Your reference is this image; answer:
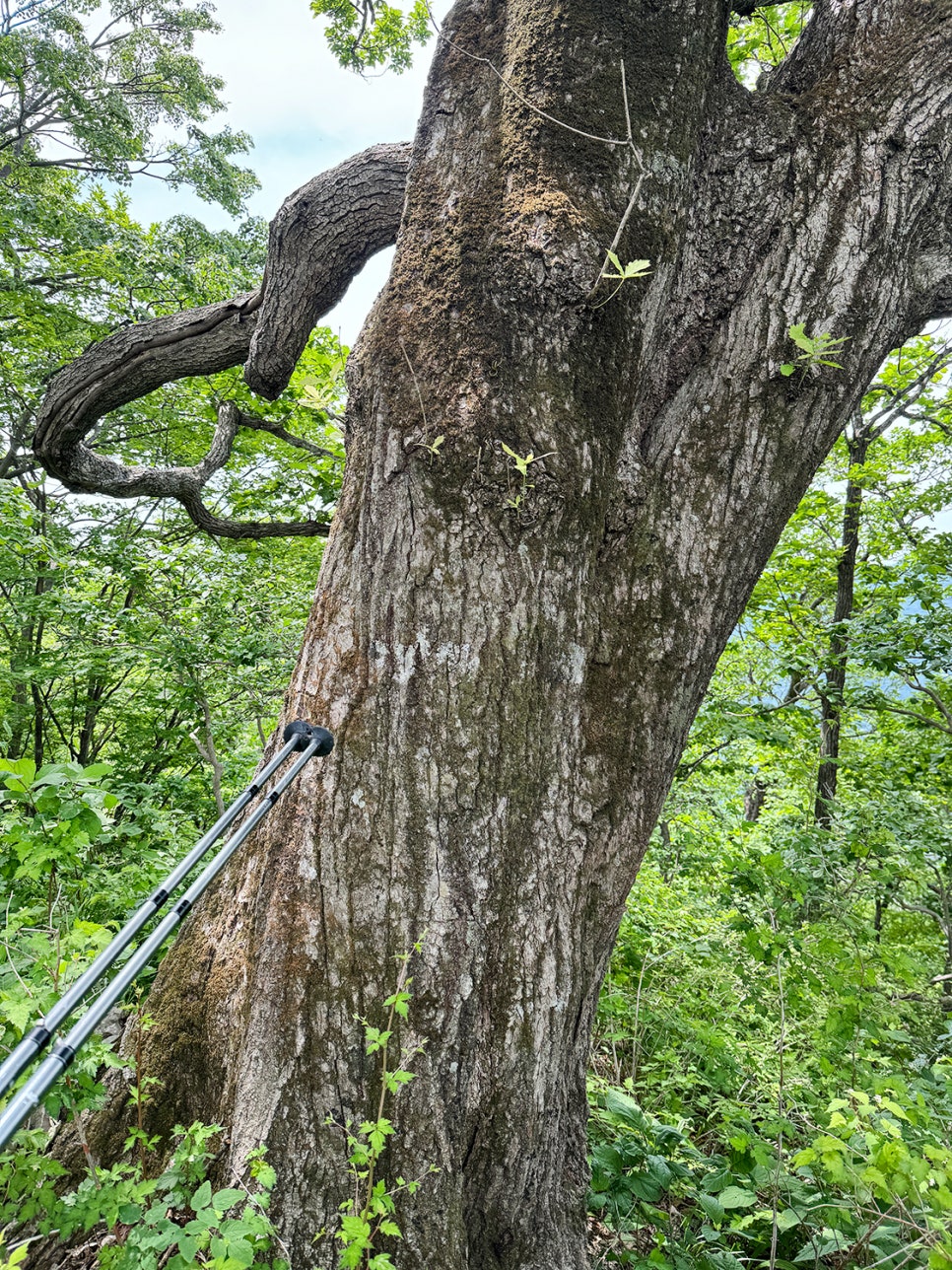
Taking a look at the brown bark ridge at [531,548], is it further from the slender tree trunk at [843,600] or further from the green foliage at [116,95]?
the green foliage at [116,95]

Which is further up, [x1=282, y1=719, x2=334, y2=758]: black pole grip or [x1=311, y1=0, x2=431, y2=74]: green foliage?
[x1=311, y1=0, x2=431, y2=74]: green foliage

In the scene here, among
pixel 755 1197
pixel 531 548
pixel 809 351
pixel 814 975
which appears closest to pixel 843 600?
pixel 814 975

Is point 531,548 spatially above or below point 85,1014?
above

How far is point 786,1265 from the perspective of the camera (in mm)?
1718

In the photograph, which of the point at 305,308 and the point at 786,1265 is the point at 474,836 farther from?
the point at 305,308

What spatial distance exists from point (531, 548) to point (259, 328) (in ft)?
5.47

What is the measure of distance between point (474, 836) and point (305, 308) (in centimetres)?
211

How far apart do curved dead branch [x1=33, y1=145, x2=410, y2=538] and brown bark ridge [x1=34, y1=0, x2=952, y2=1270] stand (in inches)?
21.6

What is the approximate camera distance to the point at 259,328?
251 centimetres

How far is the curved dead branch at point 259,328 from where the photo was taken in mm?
2379

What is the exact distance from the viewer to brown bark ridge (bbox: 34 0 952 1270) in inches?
57.6

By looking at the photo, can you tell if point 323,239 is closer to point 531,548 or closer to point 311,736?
point 531,548

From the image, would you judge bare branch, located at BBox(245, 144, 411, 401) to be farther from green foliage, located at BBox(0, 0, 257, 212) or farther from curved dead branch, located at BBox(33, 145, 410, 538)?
green foliage, located at BBox(0, 0, 257, 212)

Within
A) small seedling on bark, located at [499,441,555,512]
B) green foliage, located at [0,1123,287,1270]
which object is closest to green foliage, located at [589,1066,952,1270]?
green foliage, located at [0,1123,287,1270]
